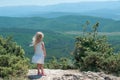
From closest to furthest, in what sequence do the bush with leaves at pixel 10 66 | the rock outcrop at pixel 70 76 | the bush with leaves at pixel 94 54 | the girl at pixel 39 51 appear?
the bush with leaves at pixel 10 66, the rock outcrop at pixel 70 76, the girl at pixel 39 51, the bush with leaves at pixel 94 54

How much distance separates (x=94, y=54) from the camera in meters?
13.8

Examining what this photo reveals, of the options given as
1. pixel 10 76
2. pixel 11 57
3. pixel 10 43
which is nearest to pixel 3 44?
pixel 10 43

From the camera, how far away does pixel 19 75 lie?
1186 centimetres

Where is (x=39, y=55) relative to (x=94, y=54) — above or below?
above

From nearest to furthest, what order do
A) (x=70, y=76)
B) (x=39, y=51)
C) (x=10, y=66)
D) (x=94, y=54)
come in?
1. (x=10, y=66)
2. (x=70, y=76)
3. (x=39, y=51)
4. (x=94, y=54)

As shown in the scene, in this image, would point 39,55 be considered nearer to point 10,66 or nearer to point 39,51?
point 39,51

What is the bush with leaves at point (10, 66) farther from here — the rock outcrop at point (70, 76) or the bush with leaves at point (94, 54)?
the bush with leaves at point (94, 54)

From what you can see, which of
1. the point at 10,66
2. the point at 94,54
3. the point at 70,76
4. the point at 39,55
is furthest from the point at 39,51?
the point at 94,54

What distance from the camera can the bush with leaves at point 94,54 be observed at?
45.1ft

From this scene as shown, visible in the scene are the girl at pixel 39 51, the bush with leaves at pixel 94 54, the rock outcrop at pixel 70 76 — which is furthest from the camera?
the bush with leaves at pixel 94 54

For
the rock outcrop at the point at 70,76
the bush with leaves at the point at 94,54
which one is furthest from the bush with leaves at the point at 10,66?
the bush with leaves at the point at 94,54

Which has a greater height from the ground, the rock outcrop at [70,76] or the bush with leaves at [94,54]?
the bush with leaves at [94,54]

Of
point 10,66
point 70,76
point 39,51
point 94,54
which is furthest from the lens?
point 94,54

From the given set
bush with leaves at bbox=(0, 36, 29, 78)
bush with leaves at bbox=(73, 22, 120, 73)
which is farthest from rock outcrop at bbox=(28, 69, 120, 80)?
bush with leaves at bbox=(73, 22, 120, 73)
